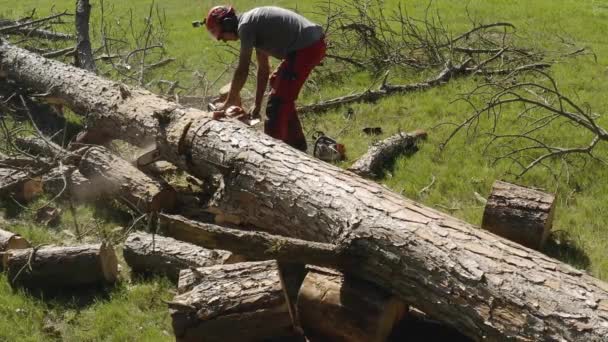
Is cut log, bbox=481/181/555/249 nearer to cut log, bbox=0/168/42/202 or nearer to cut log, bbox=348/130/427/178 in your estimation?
cut log, bbox=348/130/427/178

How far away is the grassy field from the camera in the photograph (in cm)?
413

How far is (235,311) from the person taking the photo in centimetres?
346

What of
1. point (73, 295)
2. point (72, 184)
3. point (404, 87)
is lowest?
point (73, 295)

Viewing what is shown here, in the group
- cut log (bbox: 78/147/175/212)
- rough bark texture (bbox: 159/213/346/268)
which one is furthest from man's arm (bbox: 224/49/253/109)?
rough bark texture (bbox: 159/213/346/268)

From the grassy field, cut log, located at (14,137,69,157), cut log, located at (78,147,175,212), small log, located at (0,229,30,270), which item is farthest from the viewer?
cut log, located at (14,137,69,157)

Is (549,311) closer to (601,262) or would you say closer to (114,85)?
(601,262)

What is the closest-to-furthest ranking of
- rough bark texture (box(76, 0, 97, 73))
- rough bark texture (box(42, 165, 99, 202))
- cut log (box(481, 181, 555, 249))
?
cut log (box(481, 181, 555, 249)) → rough bark texture (box(42, 165, 99, 202)) → rough bark texture (box(76, 0, 97, 73))

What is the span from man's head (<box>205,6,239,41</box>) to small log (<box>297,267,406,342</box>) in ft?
8.14

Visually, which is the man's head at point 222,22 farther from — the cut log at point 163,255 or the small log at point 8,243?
the small log at point 8,243

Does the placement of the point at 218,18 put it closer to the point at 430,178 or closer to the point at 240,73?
the point at 240,73

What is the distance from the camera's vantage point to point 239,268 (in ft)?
11.9

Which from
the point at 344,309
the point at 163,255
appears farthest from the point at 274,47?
the point at 344,309

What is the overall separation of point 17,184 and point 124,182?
1074mm

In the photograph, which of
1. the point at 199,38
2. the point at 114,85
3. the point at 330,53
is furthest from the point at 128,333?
the point at 199,38
